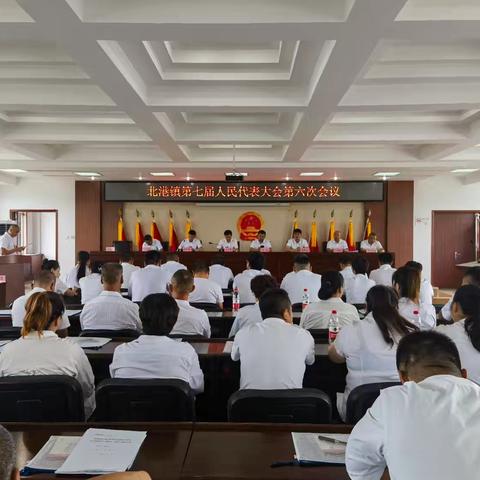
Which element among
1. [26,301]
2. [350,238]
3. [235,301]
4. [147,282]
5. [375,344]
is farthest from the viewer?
[350,238]

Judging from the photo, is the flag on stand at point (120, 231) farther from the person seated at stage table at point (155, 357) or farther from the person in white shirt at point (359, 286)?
the person seated at stage table at point (155, 357)

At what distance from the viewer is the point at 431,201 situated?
10914 mm

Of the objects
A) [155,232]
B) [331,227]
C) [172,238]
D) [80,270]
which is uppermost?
[331,227]

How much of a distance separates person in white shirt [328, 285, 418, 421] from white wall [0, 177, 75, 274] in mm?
9720

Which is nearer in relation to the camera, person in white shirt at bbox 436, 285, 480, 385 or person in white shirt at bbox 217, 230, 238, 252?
person in white shirt at bbox 436, 285, 480, 385

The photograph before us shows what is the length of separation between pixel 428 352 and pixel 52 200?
36.2ft

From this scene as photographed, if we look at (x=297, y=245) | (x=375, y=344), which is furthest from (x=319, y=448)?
(x=297, y=245)

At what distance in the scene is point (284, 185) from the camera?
30.8 ft

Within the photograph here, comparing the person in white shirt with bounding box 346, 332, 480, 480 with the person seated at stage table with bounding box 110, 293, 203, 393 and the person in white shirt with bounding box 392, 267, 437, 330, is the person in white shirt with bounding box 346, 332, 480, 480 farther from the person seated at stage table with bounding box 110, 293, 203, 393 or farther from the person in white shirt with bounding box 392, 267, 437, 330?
the person in white shirt with bounding box 392, 267, 437, 330

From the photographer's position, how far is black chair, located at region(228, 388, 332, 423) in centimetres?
186

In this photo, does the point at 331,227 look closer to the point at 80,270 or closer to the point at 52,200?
the point at 80,270

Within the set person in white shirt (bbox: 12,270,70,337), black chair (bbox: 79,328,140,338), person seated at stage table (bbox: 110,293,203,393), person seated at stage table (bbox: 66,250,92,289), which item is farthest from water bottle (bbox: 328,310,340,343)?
person seated at stage table (bbox: 66,250,92,289)

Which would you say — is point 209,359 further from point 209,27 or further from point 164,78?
point 164,78

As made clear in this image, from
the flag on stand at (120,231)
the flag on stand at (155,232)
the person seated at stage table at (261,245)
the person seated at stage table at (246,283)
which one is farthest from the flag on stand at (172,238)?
the person seated at stage table at (246,283)
